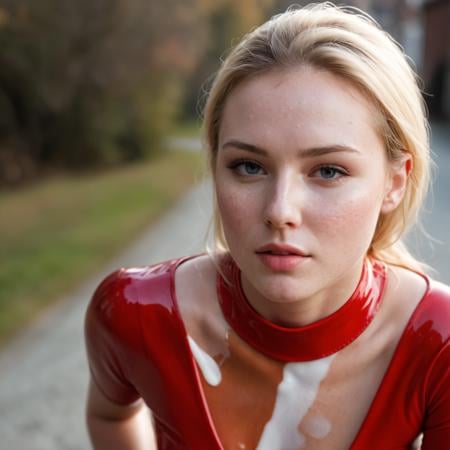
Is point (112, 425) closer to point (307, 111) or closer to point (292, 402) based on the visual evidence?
point (292, 402)

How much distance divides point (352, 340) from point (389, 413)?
19 centimetres

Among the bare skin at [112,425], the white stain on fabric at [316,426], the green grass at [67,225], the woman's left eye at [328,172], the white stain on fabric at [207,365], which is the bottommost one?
the green grass at [67,225]

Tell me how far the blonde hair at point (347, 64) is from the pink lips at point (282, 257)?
0.33 meters

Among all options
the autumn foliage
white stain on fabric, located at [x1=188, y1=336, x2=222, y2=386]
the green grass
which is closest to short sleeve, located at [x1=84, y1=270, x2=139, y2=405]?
white stain on fabric, located at [x1=188, y1=336, x2=222, y2=386]

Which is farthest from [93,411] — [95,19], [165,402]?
[95,19]

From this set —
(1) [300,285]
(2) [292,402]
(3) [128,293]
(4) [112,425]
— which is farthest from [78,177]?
(1) [300,285]

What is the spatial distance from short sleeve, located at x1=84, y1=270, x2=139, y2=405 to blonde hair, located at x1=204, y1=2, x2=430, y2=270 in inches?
18.4

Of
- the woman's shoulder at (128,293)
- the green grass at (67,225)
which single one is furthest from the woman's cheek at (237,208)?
the green grass at (67,225)

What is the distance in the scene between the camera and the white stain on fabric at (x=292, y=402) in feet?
5.56

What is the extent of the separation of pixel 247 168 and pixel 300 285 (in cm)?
28

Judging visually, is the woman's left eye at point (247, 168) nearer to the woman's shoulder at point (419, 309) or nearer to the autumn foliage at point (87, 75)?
the woman's shoulder at point (419, 309)

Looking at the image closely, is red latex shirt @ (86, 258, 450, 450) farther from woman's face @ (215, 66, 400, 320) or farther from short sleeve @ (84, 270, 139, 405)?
woman's face @ (215, 66, 400, 320)

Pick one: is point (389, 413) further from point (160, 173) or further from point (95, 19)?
point (160, 173)

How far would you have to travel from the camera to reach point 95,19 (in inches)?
504
